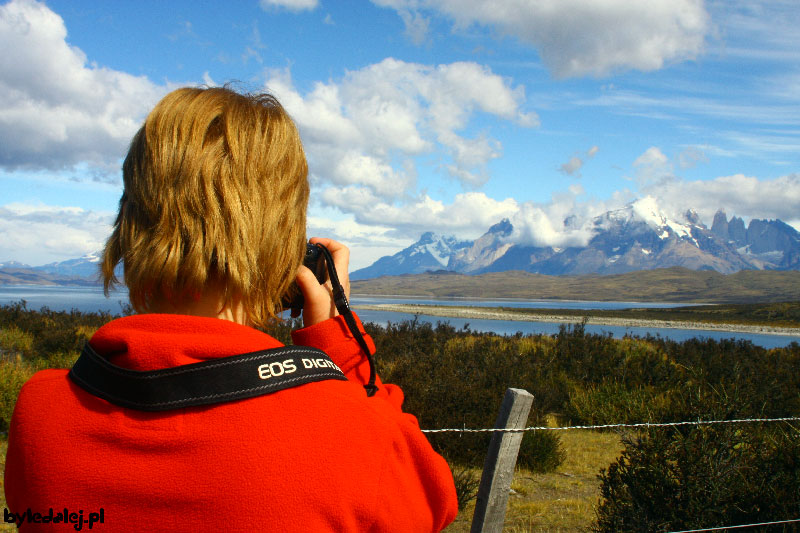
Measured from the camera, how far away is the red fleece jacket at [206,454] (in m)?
0.81

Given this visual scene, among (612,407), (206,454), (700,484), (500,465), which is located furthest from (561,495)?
(206,454)

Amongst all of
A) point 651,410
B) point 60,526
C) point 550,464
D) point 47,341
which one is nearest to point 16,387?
point 47,341

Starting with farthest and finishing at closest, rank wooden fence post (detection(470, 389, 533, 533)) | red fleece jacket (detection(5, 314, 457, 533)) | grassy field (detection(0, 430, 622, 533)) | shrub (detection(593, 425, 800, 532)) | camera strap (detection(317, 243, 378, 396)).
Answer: grassy field (detection(0, 430, 622, 533)) < shrub (detection(593, 425, 800, 532)) < wooden fence post (detection(470, 389, 533, 533)) < camera strap (detection(317, 243, 378, 396)) < red fleece jacket (detection(5, 314, 457, 533))

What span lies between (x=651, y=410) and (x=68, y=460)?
A: 763cm

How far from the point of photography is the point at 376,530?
0.89m

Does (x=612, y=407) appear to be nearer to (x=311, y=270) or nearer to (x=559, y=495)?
(x=559, y=495)

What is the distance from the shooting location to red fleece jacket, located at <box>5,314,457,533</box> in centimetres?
81

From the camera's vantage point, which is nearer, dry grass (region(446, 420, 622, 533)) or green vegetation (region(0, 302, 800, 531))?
green vegetation (region(0, 302, 800, 531))

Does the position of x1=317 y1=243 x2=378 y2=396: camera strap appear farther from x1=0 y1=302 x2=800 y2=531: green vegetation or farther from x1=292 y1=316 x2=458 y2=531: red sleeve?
x1=0 y1=302 x2=800 y2=531: green vegetation

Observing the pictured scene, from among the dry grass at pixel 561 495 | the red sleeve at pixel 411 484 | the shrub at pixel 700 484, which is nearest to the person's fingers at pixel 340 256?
the red sleeve at pixel 411 484

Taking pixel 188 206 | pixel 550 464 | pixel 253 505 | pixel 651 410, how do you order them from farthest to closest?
pixel 651 410 < pixel 550 464 < pixel 188 206 < pixel 253 505

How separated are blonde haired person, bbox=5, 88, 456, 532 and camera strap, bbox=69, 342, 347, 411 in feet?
0.04

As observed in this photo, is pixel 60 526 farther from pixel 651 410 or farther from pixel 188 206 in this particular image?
pixel 651 410

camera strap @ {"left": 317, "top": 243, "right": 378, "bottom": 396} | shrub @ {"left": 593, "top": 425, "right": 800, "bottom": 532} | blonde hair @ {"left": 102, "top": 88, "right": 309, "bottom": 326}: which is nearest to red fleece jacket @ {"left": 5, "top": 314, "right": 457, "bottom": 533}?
blonde hair @ {"left": 102, "top": 88, "right": 309, "bottom": 326}
